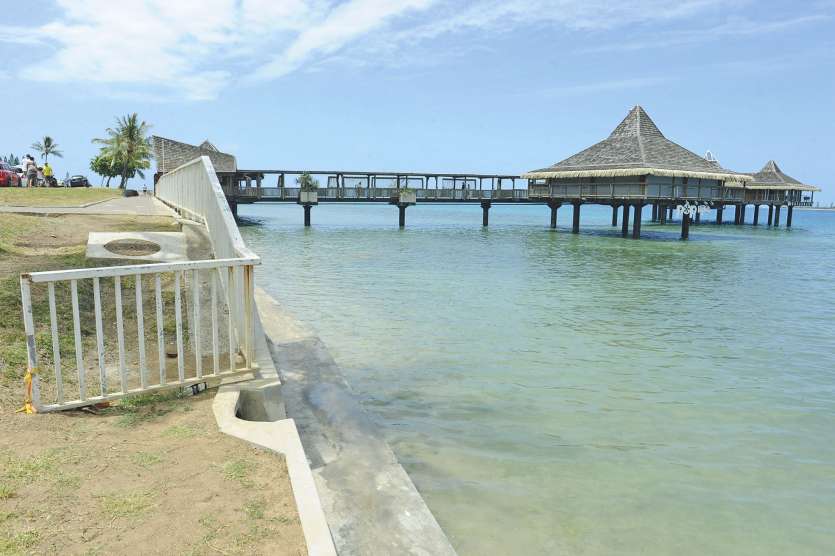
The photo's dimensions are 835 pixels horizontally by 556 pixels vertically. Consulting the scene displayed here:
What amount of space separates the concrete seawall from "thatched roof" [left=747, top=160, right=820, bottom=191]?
55875 millimetres

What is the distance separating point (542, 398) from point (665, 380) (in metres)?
1.98

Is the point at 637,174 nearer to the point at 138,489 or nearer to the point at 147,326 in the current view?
the point at 147,326

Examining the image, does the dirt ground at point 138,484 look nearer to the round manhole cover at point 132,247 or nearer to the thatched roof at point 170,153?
the round manhole cover at point 132,247

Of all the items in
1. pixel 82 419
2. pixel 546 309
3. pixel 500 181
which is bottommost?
pixel 546 309

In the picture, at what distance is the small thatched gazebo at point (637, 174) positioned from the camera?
33250mm

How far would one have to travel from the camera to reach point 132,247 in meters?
9.73

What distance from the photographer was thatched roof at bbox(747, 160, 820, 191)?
5234 centimetres

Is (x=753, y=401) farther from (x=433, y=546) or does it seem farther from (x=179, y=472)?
(x=179, y=472)

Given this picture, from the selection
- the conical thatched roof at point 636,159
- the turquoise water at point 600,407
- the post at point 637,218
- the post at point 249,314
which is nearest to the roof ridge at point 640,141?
the conical thatched roof at point 636,159

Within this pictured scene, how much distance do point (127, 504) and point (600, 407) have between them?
5.00 m

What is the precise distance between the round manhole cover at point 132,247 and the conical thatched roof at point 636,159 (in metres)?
27.8

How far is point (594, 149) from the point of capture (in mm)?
37781

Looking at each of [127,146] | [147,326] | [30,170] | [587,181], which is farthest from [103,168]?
[147,326]

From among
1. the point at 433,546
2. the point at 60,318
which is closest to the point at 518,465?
the point at 433,546
